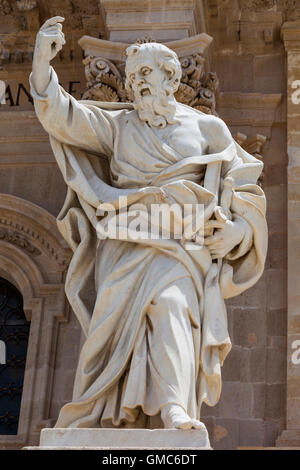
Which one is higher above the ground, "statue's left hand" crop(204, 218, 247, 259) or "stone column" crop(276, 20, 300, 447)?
"stone column" crop(276, 20, 300, 447)

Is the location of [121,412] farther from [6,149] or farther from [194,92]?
[6,149]

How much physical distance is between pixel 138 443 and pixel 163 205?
1661 mm

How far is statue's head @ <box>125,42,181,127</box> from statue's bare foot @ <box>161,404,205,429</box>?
2.07m

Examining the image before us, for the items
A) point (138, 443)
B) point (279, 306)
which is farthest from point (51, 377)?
point (138, 443)

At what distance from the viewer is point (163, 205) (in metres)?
8.65

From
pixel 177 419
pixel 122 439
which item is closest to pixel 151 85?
pixel 177 419

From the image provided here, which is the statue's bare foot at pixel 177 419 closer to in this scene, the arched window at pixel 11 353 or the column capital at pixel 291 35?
the arched window at pixel 11 353

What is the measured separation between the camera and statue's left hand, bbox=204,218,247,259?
866 centimetres

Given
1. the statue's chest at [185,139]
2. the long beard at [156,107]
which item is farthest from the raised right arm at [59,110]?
the statue's chest at [185,139]

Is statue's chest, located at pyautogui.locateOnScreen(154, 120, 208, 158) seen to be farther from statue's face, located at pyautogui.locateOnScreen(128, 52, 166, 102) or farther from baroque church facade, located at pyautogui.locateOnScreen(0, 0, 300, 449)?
baroque church facade, located at pyautogui.locateOnScreen(0, 0, 300, 449)

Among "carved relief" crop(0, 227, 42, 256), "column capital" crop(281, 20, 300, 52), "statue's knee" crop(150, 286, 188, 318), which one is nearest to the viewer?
"statue's knee" crop(150, 286, 188, 318)

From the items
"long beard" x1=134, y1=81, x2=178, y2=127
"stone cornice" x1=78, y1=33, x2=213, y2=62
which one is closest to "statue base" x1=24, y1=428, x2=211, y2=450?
"long beard" x1=134, y1=81, x2=178, y2=127

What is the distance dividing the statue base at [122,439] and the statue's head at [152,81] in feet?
7.40

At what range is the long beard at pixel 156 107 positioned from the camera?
9.03m
